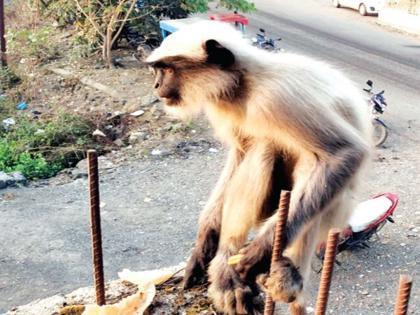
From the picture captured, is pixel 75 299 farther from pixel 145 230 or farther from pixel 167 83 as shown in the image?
pixel 145 230

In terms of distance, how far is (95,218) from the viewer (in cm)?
244

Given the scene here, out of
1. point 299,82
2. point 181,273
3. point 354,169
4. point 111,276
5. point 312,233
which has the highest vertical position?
point 299,82

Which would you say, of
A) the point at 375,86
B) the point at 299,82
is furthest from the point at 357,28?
the point at 299,82

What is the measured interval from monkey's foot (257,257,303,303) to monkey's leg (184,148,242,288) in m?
0.50

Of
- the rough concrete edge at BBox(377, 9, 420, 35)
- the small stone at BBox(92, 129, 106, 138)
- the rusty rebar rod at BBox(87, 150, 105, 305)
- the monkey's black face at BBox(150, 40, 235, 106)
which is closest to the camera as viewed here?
the rusty rebar rod at BBox(87, 150, 105, 305)

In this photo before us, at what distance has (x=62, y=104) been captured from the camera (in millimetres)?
9742

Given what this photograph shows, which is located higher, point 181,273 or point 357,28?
point 181,273

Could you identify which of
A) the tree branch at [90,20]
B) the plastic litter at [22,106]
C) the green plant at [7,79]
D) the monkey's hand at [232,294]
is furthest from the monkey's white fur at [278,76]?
the green plant at [7,79]

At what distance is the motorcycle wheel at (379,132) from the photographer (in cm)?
835

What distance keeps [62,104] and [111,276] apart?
4.65 meters

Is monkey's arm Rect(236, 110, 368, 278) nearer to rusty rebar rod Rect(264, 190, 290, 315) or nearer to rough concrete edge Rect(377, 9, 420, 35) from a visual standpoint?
rusty rebar rod Rect(264, 190, 290, 315)

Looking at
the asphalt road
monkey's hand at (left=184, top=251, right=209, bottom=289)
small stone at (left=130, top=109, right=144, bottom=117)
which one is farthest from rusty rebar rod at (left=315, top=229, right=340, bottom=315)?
small stone at (left=130, top=109, right=144, bottom=117)

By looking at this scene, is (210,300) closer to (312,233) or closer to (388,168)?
(312,233)

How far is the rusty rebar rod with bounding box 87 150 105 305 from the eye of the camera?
2.29 metres
